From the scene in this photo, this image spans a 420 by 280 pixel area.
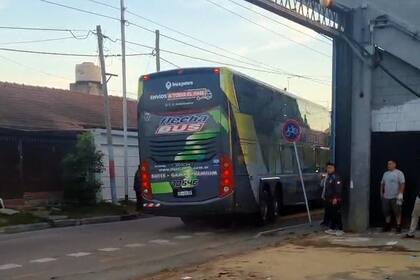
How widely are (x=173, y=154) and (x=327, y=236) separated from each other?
419cm

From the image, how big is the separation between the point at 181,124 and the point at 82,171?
7.87 meters

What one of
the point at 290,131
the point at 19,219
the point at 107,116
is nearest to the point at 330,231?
the point at 290,131

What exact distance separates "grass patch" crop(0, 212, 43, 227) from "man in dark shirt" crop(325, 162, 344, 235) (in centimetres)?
896

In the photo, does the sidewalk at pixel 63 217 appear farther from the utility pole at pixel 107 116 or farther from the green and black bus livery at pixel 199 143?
the green and black bus livery at pixel 199 143

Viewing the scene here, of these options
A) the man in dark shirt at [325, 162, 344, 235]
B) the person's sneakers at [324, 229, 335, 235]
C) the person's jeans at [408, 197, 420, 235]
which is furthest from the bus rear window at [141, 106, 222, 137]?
the person's jeans at [408, 197, 420, 235]

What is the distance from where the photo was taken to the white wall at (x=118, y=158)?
2495cm

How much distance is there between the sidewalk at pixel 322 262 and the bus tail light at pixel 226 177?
2.45m

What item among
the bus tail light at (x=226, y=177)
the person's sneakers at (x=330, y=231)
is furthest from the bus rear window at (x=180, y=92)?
the person's sneakers at (x=330, y=231)

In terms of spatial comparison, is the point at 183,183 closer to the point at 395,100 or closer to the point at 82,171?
the point at 395,100

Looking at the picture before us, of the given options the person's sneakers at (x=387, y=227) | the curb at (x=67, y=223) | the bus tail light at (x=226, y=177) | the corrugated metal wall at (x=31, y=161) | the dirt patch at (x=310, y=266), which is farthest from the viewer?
the corrugated metal wall at (x=31, y=161)

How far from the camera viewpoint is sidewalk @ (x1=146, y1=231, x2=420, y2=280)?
349 inches

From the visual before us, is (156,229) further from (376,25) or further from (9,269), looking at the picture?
(376,25)

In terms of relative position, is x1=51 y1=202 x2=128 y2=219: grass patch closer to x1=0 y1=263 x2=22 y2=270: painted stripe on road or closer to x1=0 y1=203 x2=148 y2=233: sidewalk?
x1=0 y1=203 x2=148 y2=233: sidewalk

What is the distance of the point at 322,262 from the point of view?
1001 cm
